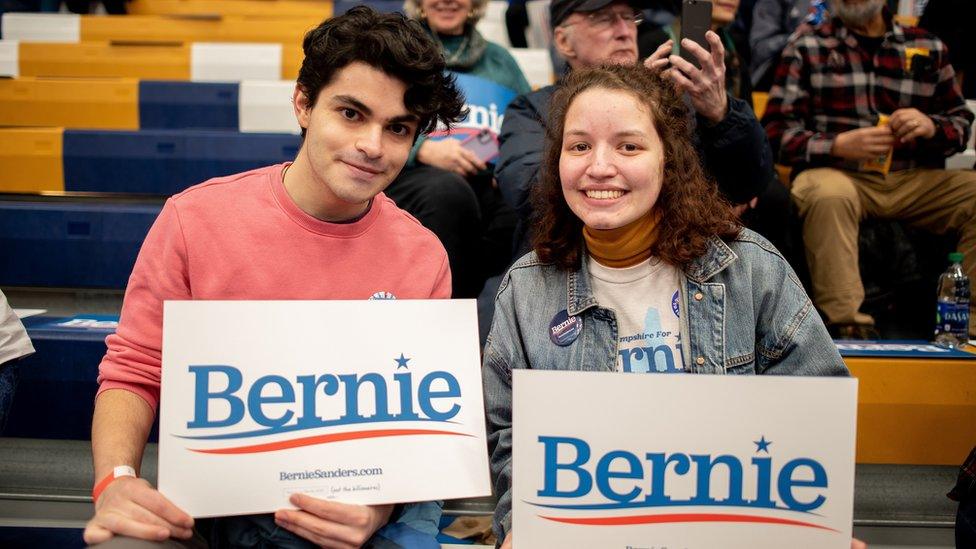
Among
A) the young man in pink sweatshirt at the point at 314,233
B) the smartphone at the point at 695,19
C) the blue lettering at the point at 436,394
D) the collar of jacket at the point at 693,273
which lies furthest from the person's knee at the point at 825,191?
the blue lettering at the point at 436,394

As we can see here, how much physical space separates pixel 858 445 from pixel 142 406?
182 centimetres

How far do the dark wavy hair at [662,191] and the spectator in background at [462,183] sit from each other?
80 centimetres

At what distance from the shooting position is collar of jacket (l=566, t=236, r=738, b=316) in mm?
1484

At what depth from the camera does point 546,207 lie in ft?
5.36

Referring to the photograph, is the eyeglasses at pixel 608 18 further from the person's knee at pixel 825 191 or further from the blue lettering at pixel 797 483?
the blue lettering at pixel 797 483

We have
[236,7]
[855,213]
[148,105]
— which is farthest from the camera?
[236,7]

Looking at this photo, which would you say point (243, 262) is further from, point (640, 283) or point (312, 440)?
point (640, 283)

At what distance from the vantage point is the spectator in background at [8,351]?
169 cm

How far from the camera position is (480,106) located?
9.38 ft

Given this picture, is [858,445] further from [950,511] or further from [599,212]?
[599,212]

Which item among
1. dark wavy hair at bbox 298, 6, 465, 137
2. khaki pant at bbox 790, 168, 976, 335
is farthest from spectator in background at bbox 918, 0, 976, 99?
dark wavy hair at bbox 298, 6, 465, 137

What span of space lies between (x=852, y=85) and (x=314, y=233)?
241 cm

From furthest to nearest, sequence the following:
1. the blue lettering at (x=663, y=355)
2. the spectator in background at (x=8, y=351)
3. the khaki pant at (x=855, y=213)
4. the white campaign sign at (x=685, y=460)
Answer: the khaki pant at (x=855, y=213) < the spectator in background at (x=8, y=351) < the blue lettering at (x=663, y=355) < the white campaign sign at (x=685, y=460)

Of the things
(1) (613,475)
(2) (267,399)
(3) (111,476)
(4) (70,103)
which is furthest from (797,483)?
(4) (70,103)
